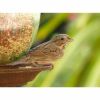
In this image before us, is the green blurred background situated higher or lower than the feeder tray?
higher

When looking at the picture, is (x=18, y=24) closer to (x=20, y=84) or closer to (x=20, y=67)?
(x=20, y=67)

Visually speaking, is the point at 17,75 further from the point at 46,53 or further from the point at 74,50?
the point at 74,50

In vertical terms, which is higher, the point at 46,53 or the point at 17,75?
the point at 46,53

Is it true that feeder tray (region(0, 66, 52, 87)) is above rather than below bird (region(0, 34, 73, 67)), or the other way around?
below

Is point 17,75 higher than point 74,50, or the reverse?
point 74,50

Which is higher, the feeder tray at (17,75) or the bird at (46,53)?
the bird at (46,53)

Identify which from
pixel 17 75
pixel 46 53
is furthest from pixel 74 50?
pixel 17 75

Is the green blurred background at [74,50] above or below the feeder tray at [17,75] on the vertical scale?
above
